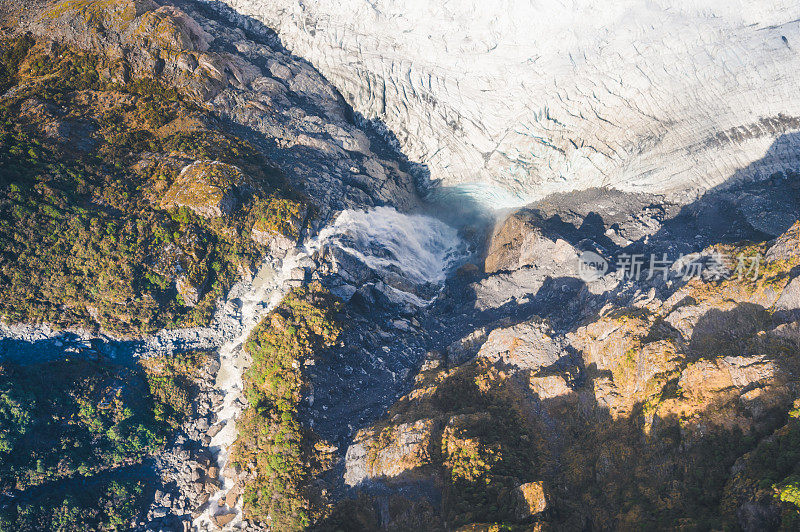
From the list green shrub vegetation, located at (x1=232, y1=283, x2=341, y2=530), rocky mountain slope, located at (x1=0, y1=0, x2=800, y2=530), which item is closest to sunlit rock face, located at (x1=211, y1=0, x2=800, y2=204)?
rocky mountain slope, located at (x1=0, y1=0, x2=800, y2=530)

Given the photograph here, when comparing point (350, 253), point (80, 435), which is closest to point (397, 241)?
point (350, 253)

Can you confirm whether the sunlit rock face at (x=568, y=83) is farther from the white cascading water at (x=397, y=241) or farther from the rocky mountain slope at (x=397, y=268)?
the white cascading water at (x=397, y=241)

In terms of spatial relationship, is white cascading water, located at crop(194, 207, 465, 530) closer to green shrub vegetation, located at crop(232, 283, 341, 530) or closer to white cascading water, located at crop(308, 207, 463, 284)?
white cascading water, located at crop(308, 207, 463, 284)

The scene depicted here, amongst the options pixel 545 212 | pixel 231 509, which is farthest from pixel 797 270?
pixel 231 509

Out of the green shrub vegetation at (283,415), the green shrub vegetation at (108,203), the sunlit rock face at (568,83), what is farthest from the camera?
the sunlit rock face at (568,83)

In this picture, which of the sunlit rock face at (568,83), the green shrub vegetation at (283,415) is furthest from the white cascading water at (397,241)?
the sunlit rock face at (568,83)
